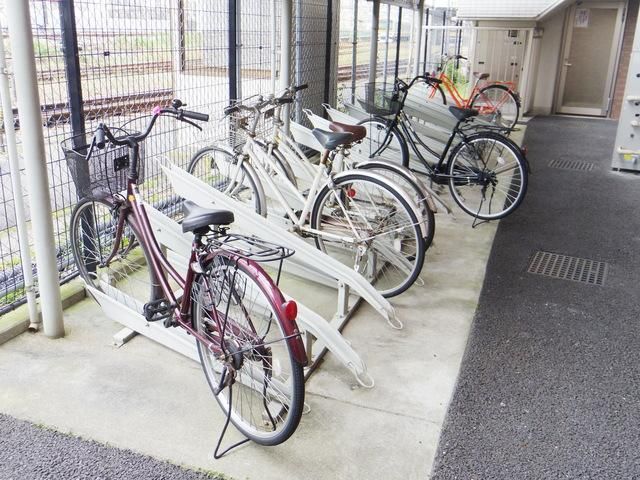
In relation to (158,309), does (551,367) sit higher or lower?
lower

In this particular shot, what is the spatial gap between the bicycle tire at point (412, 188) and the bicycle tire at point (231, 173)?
704mm

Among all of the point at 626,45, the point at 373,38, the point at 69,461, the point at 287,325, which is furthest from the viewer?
the point at 626,45

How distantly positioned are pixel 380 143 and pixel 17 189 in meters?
3.47

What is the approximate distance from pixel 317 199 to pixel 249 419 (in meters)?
1.52

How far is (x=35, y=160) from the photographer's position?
2607 mm

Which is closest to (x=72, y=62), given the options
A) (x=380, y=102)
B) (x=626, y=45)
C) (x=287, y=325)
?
(x=287, y=325)

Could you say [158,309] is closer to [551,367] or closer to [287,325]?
[287,325]

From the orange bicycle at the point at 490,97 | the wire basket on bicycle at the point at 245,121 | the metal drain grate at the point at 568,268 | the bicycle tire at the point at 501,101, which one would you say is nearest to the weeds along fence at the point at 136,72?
the wire basket on bicycle at the point at 245,121

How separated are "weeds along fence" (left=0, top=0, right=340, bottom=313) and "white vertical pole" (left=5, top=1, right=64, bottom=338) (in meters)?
0.17

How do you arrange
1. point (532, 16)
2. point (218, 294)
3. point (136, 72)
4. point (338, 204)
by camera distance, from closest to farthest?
point (218, 294) < point (338, 204) < point (136, 72) < point (532, 16)

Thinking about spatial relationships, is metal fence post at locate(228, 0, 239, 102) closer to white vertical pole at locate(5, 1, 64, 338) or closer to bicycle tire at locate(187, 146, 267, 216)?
bicycle tire at locate(187, 146, 267, 216)

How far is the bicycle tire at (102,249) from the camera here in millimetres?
2938

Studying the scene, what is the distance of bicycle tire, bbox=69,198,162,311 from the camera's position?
9.64 ft

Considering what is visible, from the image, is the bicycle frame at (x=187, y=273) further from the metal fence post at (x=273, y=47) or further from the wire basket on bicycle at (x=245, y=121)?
the metal fence post at (x=273, y=47)
